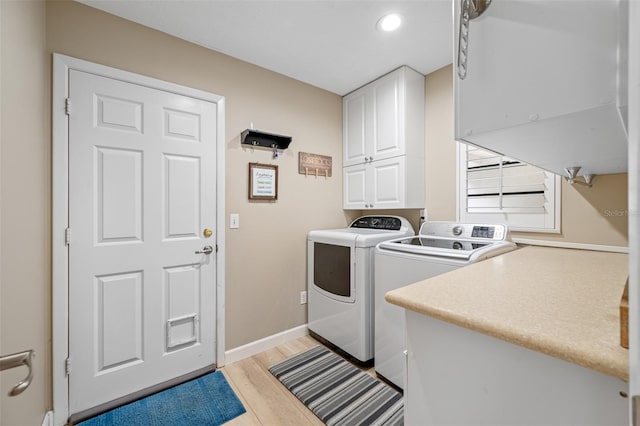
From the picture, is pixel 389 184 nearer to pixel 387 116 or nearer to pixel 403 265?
pixel 387 116

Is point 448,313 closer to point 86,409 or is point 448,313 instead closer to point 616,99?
point 616,99

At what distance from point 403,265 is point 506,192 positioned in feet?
3.23

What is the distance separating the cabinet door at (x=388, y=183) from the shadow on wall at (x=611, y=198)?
114 cm

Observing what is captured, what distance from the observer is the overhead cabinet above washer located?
2.29m

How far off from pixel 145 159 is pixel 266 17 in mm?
1207

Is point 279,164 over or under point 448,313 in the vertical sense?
over

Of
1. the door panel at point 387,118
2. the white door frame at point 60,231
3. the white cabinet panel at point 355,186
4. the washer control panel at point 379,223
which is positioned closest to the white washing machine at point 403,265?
the washer control panel at point 379,223

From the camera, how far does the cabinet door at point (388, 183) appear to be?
2.30m

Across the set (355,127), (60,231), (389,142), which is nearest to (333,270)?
(389,142)

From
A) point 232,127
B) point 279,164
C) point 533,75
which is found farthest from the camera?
point 279,164

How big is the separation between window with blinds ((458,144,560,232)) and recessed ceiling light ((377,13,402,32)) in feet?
3.35

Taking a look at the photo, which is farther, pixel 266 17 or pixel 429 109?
pixel 429 109

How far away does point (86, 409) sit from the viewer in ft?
5.22

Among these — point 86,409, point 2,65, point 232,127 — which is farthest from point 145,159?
point 86,409
